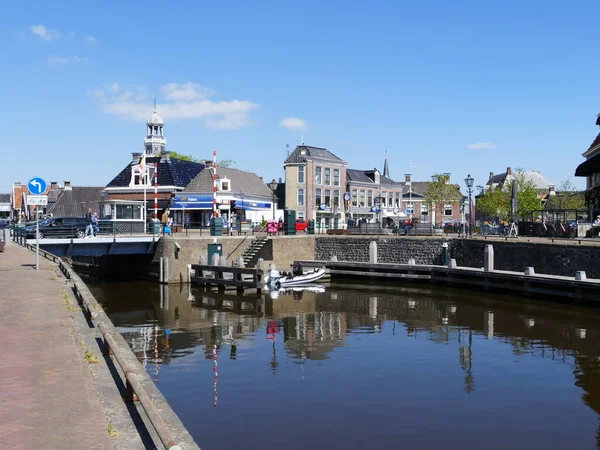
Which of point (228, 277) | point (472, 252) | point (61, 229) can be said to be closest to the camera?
point (228, 277)

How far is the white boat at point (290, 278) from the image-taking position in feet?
103

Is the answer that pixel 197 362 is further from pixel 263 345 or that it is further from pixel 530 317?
pixel 530 317

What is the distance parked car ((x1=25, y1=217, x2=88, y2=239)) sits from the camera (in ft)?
109

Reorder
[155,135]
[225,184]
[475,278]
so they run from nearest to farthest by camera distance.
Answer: [475,278]
[225,184]
[155,135]

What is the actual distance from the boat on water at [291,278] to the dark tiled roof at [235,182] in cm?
2246

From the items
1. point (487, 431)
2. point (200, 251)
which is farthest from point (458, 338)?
point (200, 251)

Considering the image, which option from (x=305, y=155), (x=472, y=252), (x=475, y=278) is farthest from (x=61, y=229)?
(x=305, y=155)

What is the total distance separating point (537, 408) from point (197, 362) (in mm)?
8738

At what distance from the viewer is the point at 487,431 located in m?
10.9

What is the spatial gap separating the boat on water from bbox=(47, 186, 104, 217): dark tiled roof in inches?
1790

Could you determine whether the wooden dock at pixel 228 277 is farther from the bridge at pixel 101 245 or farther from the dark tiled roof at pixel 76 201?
the dark tiled roof at pixel 76 201

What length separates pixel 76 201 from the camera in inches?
2906

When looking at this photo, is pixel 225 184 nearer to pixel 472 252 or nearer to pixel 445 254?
pixel 445 254

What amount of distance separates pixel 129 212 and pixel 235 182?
17.8m
